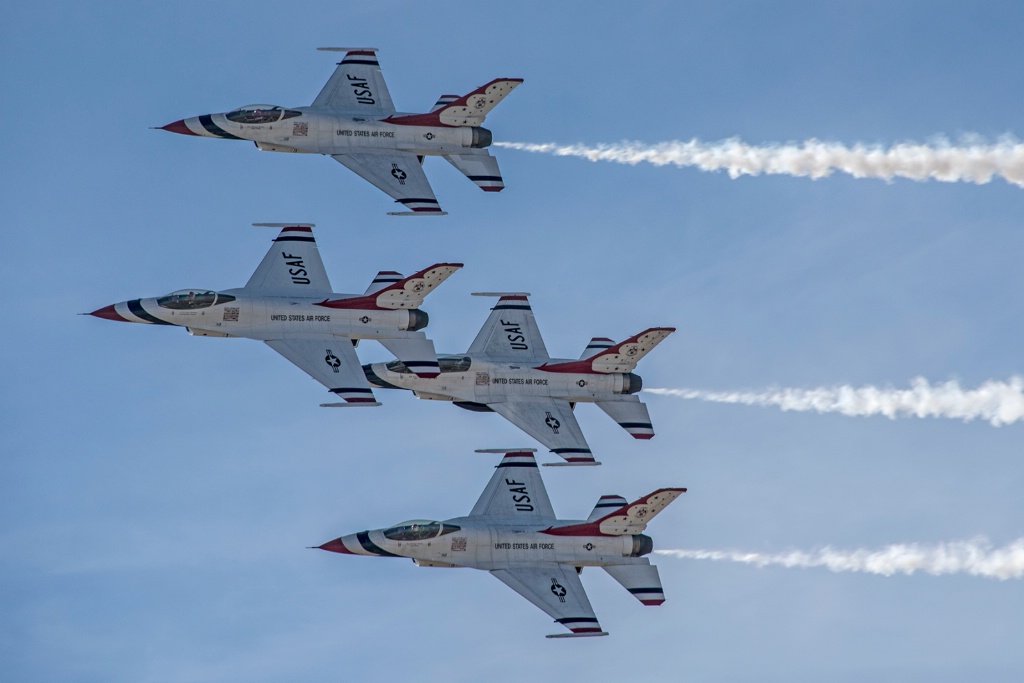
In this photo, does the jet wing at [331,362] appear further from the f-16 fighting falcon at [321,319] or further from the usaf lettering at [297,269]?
the usaf lettering at [297,269]

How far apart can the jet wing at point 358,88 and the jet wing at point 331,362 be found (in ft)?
37.2

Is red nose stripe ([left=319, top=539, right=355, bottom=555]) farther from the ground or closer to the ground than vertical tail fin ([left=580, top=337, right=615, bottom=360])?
closer to the ground

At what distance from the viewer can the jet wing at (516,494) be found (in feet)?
336

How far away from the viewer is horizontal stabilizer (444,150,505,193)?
106562mm

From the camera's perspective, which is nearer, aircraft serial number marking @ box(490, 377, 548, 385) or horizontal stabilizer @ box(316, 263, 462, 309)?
horizontal stabilizer @ box(316, 263, 462, 309)

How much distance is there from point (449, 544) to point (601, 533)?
6307mm

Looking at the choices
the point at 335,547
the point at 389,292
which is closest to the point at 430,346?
the point at 389,292

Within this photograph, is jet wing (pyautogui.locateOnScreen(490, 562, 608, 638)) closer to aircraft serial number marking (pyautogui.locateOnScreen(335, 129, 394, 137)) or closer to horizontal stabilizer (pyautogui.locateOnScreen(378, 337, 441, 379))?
horizontal stabilizer (pyautogui.locateOnScreen(378, 337, 441, 379))

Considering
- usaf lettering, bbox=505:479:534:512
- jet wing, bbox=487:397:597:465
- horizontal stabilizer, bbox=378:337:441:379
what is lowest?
usaf lettering, bbox=505:479:534:512

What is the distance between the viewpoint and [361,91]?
109m

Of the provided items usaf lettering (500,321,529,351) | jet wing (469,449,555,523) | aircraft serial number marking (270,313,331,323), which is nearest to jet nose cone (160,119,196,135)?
aircraft serial number marking (270,313,331,323)

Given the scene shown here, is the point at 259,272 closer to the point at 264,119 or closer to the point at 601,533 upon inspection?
the point at 264,119

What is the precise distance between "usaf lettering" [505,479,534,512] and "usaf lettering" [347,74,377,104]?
60.7 ft

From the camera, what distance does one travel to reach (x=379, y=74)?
10956 cm
